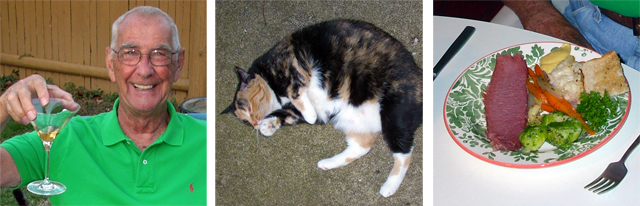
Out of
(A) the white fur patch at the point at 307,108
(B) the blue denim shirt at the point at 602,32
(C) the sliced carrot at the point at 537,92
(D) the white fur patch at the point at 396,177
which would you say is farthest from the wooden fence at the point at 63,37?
(B) the blue denim shirt at the point at 602,32

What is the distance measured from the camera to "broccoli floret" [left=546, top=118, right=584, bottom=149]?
124cm

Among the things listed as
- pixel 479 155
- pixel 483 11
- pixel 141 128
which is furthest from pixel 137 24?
pixel 483 11

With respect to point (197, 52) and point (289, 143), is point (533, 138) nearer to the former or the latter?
point (289, 143)

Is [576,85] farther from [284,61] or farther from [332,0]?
[284,61]

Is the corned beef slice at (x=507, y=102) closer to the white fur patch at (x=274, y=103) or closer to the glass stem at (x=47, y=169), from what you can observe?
the white fur patch at (x=274, y=103)

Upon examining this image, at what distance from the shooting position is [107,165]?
140 centimetres

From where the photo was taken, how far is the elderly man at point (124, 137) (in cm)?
134

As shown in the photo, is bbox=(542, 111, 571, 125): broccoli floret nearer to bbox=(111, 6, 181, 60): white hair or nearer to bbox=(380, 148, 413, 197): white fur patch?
bbox=(380, 148, 413, 197): white fur patch

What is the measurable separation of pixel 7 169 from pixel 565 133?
1.72 metres

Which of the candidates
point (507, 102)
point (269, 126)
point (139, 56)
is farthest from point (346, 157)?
point (139, 56)

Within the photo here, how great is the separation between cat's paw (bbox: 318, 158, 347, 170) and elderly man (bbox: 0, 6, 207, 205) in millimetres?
488

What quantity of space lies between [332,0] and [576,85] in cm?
85

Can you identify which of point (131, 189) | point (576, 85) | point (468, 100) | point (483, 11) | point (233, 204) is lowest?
point (233, 204)

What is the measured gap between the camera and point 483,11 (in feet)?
5.57
